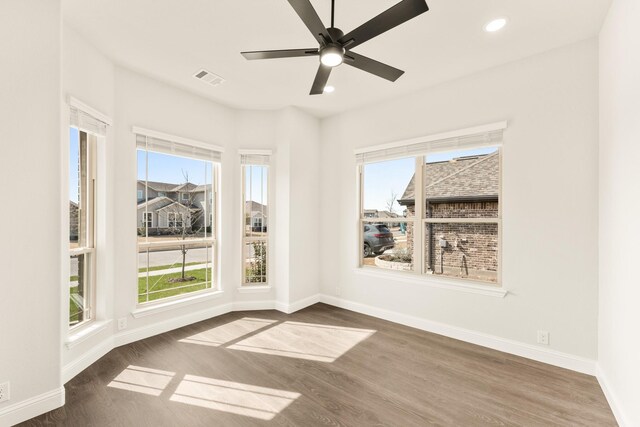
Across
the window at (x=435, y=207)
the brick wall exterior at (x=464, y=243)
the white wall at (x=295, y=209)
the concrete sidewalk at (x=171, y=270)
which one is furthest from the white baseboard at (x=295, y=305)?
the brick wall exterior at (x=464, y=243)

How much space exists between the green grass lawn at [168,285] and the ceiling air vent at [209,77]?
7.87 ft

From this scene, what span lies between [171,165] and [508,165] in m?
3.88

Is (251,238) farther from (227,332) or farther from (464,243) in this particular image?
(464,243)

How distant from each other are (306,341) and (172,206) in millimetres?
2331

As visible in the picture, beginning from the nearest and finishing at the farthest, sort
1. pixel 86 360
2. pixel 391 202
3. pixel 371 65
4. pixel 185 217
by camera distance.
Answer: pixel 371 65 → pixel 86 360 → pixel 185 217 → pixel 391 202

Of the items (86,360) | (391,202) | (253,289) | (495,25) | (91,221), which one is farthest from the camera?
(253,289)

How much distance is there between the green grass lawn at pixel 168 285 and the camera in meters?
3.47

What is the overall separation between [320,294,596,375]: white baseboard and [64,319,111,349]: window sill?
296cm

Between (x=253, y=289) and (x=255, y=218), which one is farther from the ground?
(x=255, y=218)

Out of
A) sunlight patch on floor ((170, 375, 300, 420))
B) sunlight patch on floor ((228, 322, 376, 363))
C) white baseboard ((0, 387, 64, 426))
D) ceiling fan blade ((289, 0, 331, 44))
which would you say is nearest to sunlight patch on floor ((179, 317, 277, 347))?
sunlight patch on floor ((228, 322, 376, 363))

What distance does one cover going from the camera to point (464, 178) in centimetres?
345

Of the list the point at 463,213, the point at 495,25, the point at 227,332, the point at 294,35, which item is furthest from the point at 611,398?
the point at 294,35

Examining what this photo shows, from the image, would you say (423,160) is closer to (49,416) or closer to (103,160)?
(103,160)

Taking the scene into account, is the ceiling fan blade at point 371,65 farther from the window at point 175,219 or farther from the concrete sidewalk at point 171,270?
the concrete sidewalk at point 171,270
